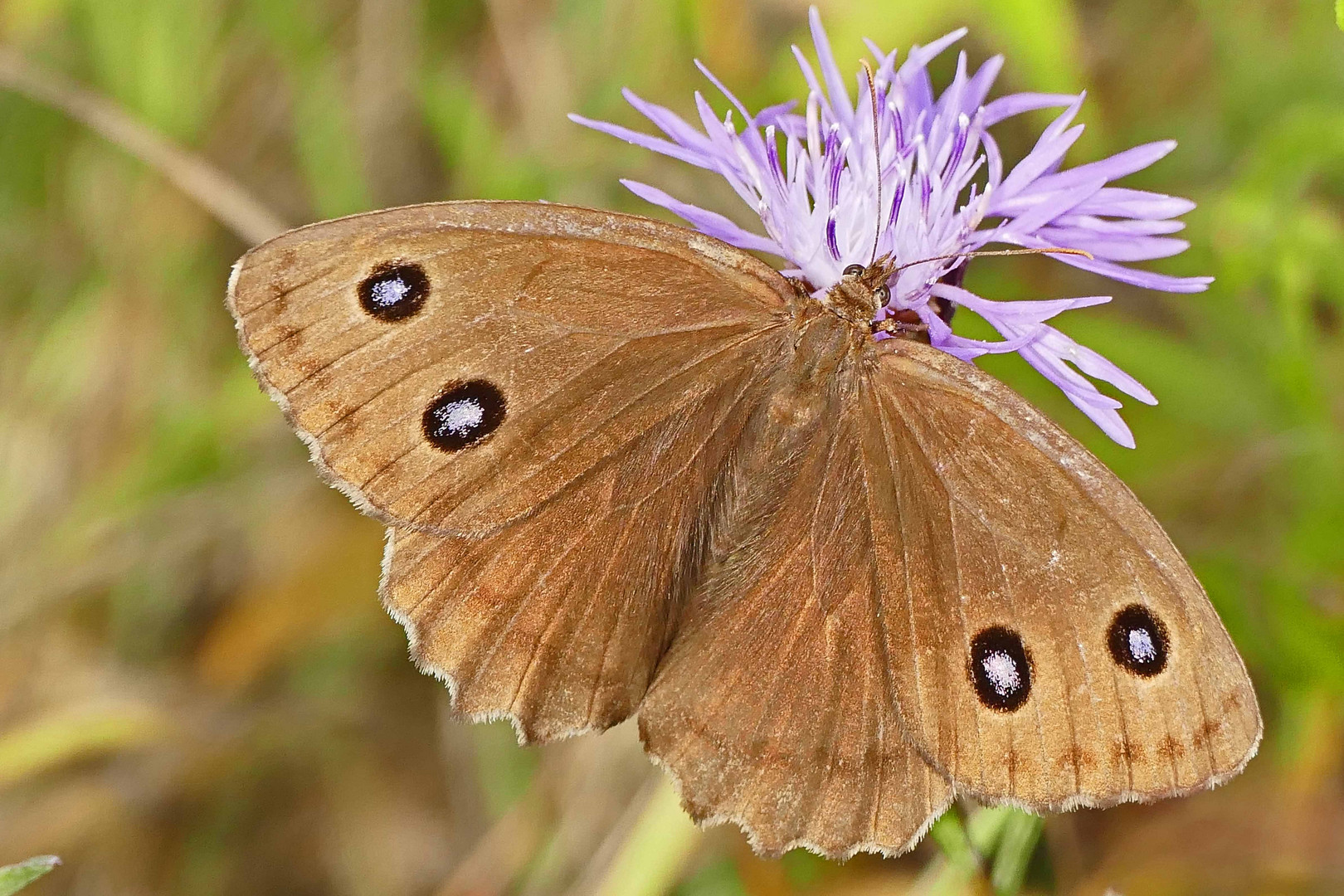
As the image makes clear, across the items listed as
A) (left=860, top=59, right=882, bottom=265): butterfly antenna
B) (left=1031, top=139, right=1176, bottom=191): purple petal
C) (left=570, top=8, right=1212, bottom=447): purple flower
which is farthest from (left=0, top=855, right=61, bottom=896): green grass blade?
(left=1031, top=139, right=1176, bottom=191): purple petal

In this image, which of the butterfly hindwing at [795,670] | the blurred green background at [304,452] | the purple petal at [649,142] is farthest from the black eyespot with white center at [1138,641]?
the blurred green background at [304,452]

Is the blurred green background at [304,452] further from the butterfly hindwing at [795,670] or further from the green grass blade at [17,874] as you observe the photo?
the green grass blade at [17,874]

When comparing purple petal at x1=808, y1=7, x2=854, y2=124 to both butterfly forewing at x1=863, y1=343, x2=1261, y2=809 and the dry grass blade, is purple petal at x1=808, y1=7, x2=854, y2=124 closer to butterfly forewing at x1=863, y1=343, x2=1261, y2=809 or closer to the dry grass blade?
butterfly forewing at x1=863, y1=343, x2=1261, y2=809

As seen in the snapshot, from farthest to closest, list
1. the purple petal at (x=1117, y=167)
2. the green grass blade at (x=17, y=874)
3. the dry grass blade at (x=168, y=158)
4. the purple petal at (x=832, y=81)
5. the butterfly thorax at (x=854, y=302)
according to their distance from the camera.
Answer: the dry grass blade at (x=168, y=158)
the purple petal at (x=832, y=81)
the purple petal at (x=1117, y=167)
the butterfly thorax at (x=854, y=302)
the green grass blade at (x=17, y=874)

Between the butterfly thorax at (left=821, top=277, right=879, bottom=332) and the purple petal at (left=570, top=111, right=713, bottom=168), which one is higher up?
the purple petal at (left=570, top=111, right=713, bottom=168)

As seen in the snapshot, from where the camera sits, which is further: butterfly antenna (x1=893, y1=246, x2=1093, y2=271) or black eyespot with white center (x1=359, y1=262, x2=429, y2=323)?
butterfly antenna (x1=893, y1=246, x2=1093, y2=271)

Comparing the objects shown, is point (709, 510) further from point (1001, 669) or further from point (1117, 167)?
point (1117, 167)
